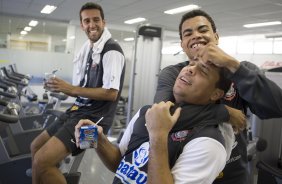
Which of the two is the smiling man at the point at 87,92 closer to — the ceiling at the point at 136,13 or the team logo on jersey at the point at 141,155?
the team logo on jersey at the point at 141,155

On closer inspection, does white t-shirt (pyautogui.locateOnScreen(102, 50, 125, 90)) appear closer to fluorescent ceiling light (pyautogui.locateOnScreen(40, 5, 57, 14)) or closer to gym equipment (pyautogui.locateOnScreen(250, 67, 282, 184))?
gym equipment (pyautogui.locateOnScreen(250, 67, 282, 184))

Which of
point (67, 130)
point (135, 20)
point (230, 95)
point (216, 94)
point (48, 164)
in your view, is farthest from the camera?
point (135, 20)

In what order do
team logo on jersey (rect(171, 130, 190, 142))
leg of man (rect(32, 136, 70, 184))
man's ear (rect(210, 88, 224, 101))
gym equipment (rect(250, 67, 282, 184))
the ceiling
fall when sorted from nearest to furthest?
team logo on jersey (rect(171, 130, 190, 142)) < man's ear (rect(210, 88, 224, 101)) < leg of man (rect(32, 136, 70, 184)) < gym equipment (rect(250, 67, 282, 184)) < the ceiling

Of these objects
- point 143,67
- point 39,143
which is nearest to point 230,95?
point 39,143

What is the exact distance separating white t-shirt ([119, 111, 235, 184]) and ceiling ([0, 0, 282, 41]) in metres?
3.99

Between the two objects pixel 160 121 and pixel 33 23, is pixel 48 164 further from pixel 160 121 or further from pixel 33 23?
pixel 33 23

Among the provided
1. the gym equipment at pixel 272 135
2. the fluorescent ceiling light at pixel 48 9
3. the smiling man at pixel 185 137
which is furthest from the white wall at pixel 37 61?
the smiling man at pixel 185 137

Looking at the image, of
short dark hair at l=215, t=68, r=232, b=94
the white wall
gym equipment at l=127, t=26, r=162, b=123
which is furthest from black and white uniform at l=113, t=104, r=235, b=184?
the white wall

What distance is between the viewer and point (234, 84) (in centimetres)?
117

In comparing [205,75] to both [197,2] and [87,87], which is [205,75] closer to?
[87,87]

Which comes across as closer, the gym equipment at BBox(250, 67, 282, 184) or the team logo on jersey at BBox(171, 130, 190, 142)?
the team logo on jersey at BBox(171, 130, 190, 142)

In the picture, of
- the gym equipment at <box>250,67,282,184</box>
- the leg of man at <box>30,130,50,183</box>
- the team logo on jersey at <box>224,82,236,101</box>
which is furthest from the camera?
the gym equipment at <box>250,67,282,184</box>

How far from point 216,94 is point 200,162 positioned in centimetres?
31

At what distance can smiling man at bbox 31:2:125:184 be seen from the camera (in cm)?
179
